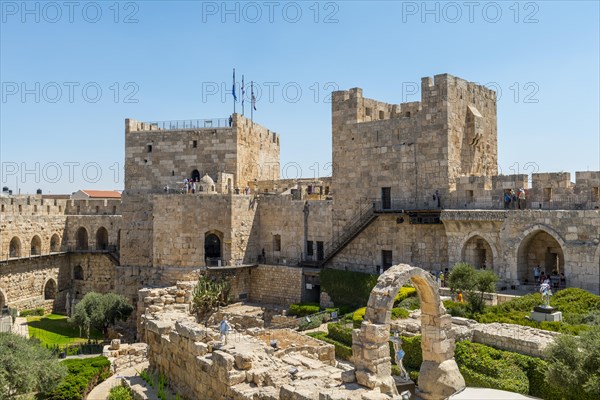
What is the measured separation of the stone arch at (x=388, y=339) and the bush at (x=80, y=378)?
9924 mm

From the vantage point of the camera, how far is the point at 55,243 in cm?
3459

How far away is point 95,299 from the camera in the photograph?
25.5 metres

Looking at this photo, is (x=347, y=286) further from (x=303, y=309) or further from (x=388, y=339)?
(x=388, y=339)

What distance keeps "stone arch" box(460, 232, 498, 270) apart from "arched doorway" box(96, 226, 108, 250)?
24.4m

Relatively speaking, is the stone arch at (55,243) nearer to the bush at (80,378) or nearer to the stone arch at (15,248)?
the stone arch at (15,248)

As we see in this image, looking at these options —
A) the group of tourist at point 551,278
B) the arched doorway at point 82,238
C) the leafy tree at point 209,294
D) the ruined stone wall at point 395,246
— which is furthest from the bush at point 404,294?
the arched doorway at point 82,238

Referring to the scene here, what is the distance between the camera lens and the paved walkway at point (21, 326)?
25.1 metres

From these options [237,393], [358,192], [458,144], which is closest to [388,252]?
[358,192]

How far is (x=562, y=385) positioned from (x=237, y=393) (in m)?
6.98

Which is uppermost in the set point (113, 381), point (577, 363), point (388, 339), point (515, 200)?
point (515, 200)

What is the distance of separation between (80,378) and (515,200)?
16.9m

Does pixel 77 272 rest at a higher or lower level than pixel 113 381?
higher

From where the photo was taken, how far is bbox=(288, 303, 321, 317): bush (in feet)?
81.4

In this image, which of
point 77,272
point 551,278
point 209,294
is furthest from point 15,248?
point 551,278
